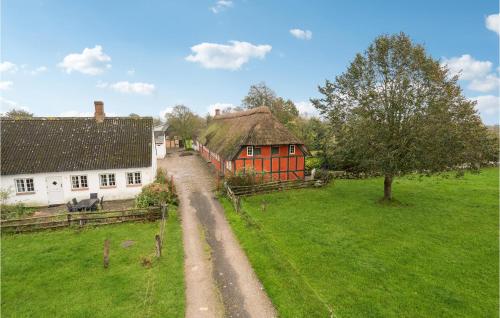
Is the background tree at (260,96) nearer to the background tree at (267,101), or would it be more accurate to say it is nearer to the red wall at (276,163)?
the background tree at (267,101)

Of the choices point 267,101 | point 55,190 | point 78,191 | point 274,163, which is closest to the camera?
point 55,190

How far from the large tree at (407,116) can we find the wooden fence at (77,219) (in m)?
13.1

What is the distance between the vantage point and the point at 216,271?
10.9 m

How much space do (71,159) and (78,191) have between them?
7.75 ft

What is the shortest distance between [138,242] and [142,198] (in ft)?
15.2

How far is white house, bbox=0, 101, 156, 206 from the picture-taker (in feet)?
61.1

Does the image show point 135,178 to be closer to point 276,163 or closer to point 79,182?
point 79,182

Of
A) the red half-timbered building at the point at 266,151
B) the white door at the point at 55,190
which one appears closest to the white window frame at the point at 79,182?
the white door at the point at 55,190

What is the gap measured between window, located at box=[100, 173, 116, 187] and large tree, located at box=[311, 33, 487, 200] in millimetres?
16525

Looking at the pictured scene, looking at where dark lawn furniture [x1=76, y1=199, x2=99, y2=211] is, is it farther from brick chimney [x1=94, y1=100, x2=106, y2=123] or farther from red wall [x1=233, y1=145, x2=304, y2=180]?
red wall [x1=233, y1=145, x2=304, y2=180]

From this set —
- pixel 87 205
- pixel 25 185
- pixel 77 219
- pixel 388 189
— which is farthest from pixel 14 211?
pixel 388 189

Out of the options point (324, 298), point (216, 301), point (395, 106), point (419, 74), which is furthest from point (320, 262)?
point (419, 74)

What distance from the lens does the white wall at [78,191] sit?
722 inches

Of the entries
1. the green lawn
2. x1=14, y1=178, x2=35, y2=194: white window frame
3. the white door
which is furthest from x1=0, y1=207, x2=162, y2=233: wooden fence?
x1=14, y1=178, x2=35, y2=194: white window frame
